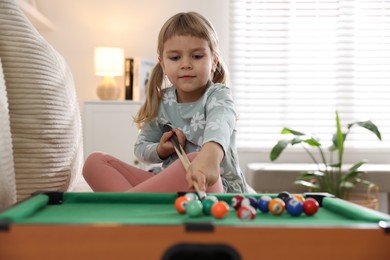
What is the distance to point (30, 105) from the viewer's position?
5.32 ft

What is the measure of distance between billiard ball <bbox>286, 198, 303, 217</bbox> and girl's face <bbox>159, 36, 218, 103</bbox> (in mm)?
807

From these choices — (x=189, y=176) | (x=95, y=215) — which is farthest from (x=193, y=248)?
(x=189, y=176)

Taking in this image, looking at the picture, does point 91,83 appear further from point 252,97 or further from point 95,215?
point 95,215

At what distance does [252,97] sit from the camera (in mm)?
4445

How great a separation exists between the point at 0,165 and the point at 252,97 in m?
Answer: 3.26

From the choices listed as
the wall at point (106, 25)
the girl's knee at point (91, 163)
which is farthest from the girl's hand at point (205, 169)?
the wall at point (106, 25)

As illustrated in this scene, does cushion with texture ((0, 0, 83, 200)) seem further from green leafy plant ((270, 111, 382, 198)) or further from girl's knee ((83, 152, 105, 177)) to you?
green leafy plant ((270, 111, 382, 198))

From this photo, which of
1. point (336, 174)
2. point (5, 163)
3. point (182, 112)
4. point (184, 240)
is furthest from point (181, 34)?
point (336, 174)

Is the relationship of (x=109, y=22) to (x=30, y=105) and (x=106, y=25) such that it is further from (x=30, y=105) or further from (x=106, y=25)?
(x=30, y=105)

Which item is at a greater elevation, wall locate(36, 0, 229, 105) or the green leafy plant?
wall locate(36, 0, 229, 105)

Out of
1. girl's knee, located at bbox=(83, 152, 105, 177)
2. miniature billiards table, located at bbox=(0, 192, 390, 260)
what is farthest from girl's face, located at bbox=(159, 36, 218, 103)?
miniature billiards table, located at bbox=(0, 192, 390, 260)

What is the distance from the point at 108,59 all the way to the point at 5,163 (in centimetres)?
270

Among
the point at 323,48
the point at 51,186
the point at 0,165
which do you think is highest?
the point at 323,48

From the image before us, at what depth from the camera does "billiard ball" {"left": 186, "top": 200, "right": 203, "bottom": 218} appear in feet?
3.45
